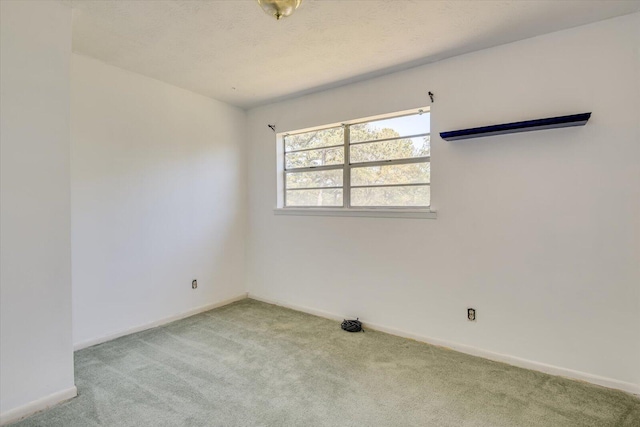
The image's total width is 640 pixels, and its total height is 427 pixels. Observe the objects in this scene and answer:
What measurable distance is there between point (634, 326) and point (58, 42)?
167 inches

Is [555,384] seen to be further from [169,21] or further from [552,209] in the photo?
[169,21]

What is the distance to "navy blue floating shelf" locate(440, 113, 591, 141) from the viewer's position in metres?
2.18

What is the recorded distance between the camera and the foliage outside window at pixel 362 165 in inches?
122

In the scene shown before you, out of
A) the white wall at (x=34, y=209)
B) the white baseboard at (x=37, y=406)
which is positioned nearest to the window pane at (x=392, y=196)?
the white wall at (x=34, y=209)

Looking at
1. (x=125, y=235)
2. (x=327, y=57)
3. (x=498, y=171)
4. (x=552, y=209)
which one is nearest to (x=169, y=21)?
(x=327, y=57)

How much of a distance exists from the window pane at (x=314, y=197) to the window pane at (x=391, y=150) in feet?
1.47

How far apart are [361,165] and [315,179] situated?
654 millimetres

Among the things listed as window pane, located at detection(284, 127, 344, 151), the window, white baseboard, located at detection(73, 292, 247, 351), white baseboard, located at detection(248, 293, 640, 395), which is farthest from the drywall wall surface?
white baseboard, located at detection(248, 293, 640, 395)

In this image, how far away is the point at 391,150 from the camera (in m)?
3.25

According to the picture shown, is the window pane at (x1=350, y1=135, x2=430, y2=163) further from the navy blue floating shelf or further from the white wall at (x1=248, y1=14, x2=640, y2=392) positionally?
the navy blue floating shelf

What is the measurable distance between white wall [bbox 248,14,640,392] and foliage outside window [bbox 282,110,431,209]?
0.18m

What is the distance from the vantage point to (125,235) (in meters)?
3.10

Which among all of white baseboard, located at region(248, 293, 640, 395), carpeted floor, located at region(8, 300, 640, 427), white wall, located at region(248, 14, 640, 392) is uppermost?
white wall, located at region(248, 14, 640, 392)

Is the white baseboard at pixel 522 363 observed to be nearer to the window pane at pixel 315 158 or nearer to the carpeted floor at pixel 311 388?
the carpeted floor at pixel 311 388
